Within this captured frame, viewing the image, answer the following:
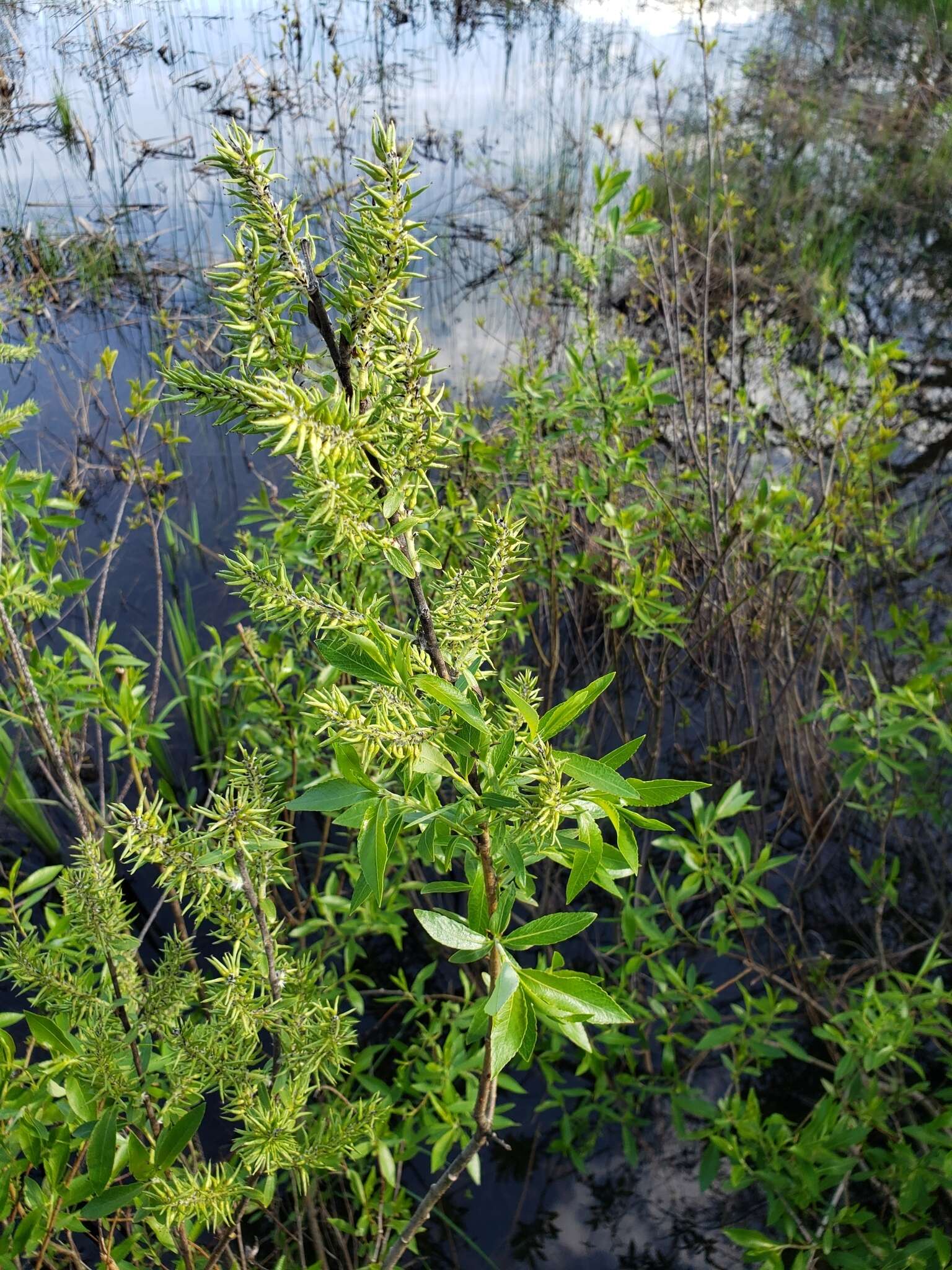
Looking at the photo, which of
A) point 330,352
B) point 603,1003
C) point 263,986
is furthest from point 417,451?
point 263,986

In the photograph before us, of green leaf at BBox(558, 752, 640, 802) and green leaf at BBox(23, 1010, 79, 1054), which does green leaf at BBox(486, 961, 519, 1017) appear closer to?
green leaf at BBox(558, 752, 640, 802)

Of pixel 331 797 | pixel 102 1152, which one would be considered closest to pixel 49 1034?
pixel 102 1152

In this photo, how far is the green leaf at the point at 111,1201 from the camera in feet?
3.76

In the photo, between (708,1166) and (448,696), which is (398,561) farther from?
(708,1166)

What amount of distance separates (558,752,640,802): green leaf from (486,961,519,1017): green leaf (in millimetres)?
223

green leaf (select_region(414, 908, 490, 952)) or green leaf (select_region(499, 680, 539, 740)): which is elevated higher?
green leaf (select_region(499, 680, 539, 740))

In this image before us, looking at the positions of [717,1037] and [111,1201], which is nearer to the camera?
[111,1201]

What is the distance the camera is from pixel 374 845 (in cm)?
92

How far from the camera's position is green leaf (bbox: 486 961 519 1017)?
0.86 metres

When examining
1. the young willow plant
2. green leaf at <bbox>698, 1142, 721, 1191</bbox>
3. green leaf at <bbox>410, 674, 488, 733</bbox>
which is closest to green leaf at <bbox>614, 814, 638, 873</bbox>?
the young willow plant

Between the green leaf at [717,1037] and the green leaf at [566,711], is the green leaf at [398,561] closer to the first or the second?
the green leaf at [566,711]

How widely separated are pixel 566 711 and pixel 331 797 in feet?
0.94

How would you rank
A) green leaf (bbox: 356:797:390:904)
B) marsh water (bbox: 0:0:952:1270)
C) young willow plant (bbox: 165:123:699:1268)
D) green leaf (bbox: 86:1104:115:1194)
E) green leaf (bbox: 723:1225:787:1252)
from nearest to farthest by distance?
young willow plant (bbox: 165:123:699:1268) → green leaf (bbox: 356:797:390:904) → green leaf (bbox: 86:1104:115:1194) → green leaf (bbox: 723:1225:787:1252) → marsh water (bbox: 0:0:952:1270)

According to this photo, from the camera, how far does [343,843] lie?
3.40 metres
